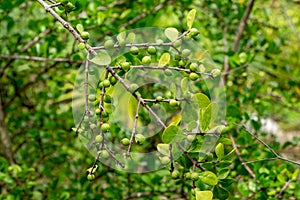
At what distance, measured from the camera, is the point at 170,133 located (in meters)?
0.68

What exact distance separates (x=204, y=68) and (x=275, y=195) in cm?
55

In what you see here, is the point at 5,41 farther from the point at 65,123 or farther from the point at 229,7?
the point at 229,7

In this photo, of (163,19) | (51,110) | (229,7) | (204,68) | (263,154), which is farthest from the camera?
(163,19)

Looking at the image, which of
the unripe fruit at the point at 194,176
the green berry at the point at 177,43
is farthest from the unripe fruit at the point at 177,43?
the unripe fruit at the point at 194,176

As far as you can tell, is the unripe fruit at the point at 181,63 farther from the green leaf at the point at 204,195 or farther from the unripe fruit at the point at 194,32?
the green leaf at the point at 204,195

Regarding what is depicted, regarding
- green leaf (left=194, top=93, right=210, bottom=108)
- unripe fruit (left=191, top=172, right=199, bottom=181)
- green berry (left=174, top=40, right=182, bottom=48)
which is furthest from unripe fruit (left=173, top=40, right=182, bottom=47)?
unripe fruit (left=191, top=172, right=199, bottom=181)

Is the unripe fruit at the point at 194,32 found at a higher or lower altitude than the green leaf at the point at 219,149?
higher

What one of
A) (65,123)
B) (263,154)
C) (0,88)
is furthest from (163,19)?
(263,154)

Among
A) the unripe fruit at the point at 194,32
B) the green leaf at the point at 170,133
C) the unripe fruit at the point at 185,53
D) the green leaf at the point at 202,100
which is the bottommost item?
the green leaf at the point at 170,133

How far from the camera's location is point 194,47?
93 cm

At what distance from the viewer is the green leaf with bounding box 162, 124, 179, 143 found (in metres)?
0.67

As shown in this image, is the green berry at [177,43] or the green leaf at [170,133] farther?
the green berry at [177,43]

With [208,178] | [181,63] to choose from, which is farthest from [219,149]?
[181,63]

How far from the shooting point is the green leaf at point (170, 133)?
2.20 ft
